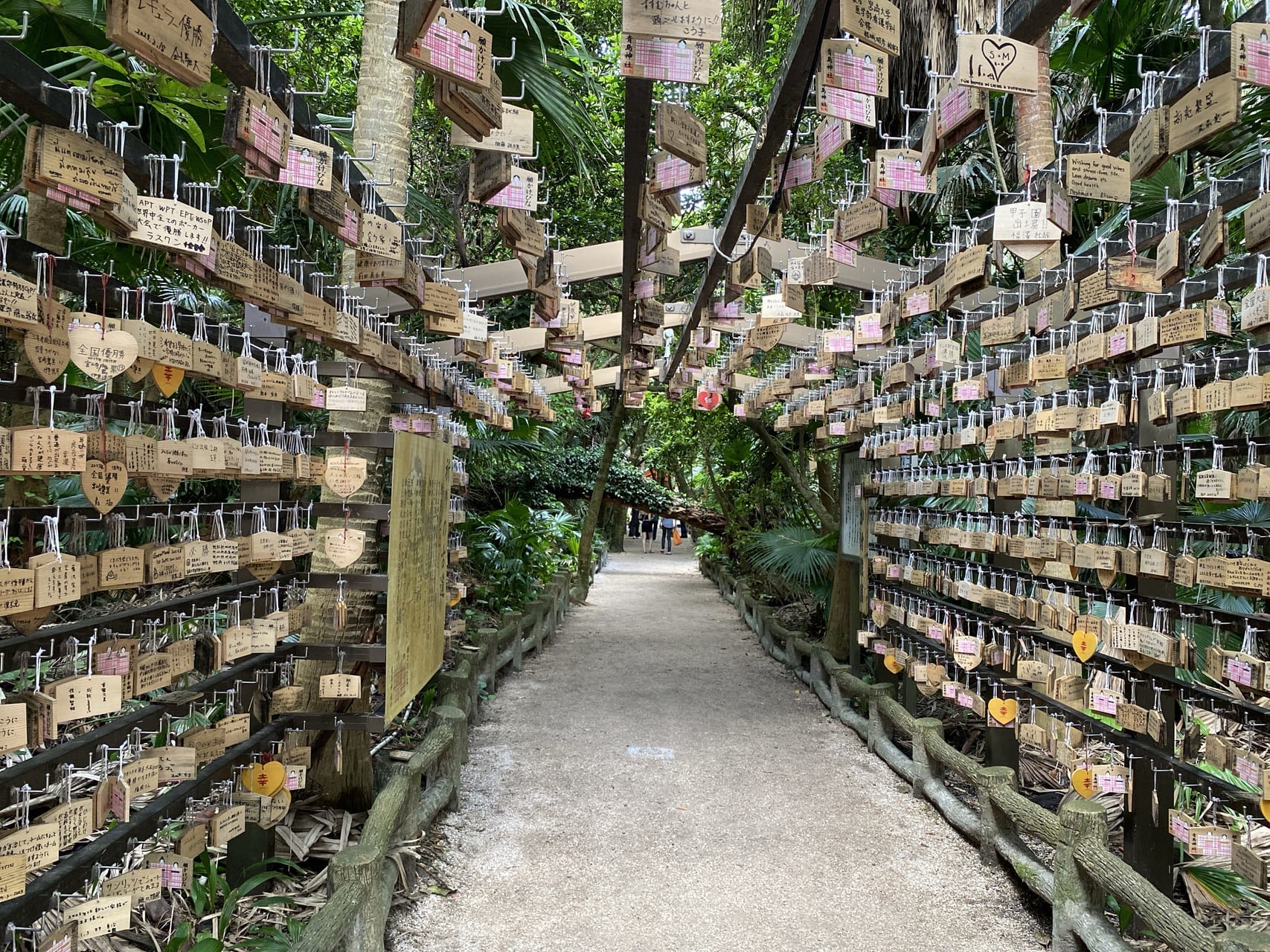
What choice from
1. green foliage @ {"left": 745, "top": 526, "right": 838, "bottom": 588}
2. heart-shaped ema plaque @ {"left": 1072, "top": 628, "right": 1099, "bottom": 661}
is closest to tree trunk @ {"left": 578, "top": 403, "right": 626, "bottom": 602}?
green foliage @ {"left": 745, "top": 526, "right": 838, "bottom": 588}

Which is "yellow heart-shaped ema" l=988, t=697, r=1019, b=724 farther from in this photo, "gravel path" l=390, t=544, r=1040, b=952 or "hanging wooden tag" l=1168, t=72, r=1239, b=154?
"hanging wooden tag" l=1168, t=72, r=1239, b=154

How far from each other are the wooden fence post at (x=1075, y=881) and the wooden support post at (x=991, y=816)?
61 cm

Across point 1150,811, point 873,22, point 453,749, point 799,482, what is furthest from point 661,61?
point 799,482

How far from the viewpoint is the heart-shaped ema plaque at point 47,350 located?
66.4 inches

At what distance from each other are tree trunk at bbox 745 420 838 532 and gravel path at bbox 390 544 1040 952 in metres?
2.18

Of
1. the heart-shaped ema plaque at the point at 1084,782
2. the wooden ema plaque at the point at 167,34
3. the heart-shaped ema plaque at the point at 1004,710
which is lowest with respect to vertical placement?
the heart-shaped ema plaque at the point at 1084,782

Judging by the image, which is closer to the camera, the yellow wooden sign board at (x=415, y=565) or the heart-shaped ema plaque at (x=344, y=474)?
the heart-shaped ema plaque at (x=344, y=474)

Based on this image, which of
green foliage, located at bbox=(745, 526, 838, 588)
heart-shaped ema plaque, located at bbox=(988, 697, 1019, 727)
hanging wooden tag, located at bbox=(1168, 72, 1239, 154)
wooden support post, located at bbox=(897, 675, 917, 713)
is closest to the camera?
hanging wooden tag, located at bbox=(1168, 72, 1239, 154)

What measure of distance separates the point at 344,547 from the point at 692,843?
1.96 m

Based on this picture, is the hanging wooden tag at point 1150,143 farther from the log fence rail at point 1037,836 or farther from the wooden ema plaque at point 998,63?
the log fence rail at point 1037,836

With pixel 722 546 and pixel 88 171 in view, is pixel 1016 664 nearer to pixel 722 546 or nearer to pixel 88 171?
pixel 88 171

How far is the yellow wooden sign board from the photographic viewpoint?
3.48 metres

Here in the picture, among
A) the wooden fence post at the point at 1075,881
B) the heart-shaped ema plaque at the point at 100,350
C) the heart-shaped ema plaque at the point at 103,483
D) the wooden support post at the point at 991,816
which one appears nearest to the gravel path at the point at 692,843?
the wooden support post at the point at 991,816

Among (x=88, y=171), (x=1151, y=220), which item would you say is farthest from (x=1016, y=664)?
(x=88, y=171)
